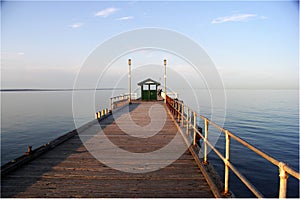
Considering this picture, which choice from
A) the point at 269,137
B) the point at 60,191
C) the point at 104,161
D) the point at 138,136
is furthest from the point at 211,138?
the point at 60,191

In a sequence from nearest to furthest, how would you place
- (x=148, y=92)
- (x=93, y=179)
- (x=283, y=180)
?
(x=283, y=180) → (x=93, y=179) → (x=148, y=92)

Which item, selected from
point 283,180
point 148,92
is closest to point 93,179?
point 283,180

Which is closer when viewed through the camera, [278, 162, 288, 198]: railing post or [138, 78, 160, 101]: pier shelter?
[278, 162, 288, 198]: railing post

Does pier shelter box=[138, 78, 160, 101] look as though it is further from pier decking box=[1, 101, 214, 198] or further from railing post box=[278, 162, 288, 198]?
railing post box=[278, 162, 288, 198]

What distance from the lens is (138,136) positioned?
298 inches

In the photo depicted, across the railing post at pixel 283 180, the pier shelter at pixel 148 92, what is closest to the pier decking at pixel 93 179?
the railing post at pixel 283 180

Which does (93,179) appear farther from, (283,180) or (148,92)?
(148,92)

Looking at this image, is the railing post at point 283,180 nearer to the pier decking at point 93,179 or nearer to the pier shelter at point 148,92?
the pier decking at point 93,179

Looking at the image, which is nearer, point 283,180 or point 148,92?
point 283,180

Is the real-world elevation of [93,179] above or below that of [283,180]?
below

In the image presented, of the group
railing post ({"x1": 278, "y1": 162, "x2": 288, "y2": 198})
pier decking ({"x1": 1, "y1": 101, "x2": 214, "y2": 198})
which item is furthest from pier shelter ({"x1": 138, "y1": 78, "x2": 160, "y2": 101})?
railing post ({"x1": 278, "y1": 162, "x2": 288, "y2": 198})

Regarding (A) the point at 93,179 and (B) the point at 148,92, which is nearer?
(A) the point at 93,179

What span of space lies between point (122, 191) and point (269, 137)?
19.1 m

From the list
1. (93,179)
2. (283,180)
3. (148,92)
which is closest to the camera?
(283,180)
